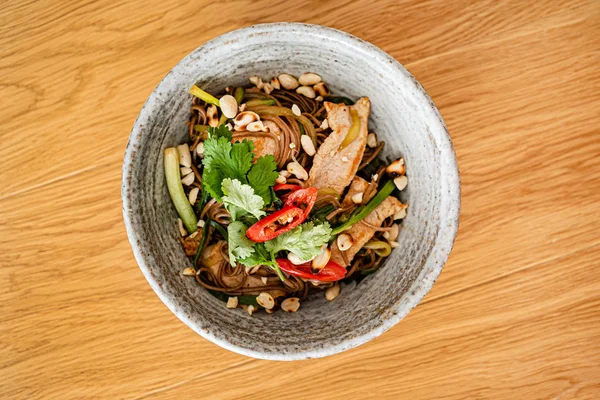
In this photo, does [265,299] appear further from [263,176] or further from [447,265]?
[447,265]

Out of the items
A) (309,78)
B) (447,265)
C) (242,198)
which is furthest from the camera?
(447,265)

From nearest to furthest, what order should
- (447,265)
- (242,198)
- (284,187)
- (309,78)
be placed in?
(242,198) < (284,187) < (309,78) < (447,265)

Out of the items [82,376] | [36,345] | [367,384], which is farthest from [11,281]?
[367,384]

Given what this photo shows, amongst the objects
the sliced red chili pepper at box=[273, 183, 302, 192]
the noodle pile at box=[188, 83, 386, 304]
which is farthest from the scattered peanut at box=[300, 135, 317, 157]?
the sliced red chili pepper at box=[273, 183, 302, 192]

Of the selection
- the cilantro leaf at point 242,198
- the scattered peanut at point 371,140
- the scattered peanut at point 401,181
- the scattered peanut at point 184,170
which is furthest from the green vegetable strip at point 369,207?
the scattered peanut at point 184,170

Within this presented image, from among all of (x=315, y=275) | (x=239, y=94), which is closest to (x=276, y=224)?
(x=315, y=275)

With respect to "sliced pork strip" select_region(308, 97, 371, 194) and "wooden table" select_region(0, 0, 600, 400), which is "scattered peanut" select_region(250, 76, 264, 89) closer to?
"sliced pork strip" select_region(308, 97, 371, 194)
